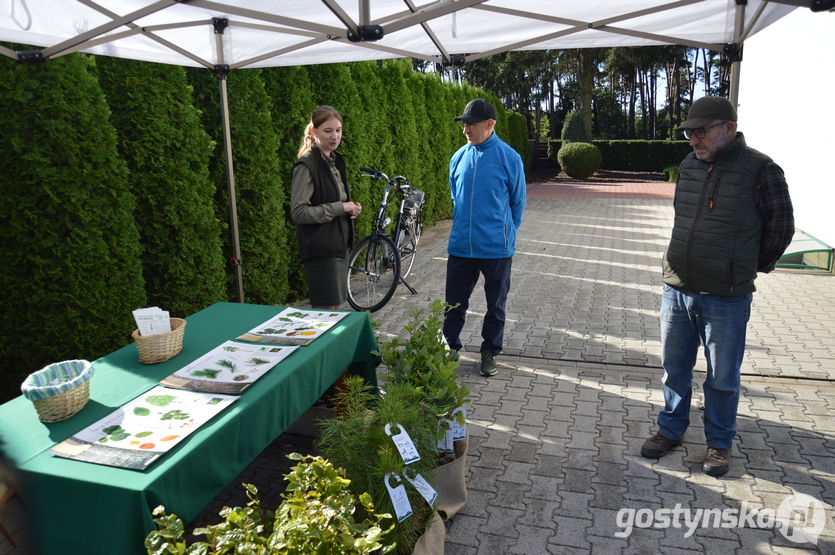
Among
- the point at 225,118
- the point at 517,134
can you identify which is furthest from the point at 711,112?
the point at 517,134

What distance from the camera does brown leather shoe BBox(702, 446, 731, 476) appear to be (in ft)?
10.5

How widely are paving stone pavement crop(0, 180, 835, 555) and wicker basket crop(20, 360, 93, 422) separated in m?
1.19

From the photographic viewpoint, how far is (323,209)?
163 inches

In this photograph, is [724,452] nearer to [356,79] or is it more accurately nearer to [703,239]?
[703,239]

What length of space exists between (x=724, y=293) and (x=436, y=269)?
19.0 feet

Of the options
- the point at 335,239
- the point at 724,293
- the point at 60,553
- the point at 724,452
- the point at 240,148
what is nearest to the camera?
the point at 60,553

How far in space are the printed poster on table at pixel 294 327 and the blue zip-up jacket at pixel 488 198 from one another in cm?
143

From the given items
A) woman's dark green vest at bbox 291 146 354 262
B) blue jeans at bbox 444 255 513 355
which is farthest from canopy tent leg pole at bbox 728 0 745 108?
woman's dark green vest at bbox 291 146 354 262

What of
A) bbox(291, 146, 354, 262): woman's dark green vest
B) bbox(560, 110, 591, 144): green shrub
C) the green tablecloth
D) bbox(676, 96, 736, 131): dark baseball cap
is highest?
bbox(560, 110, 591, 144): green shrub

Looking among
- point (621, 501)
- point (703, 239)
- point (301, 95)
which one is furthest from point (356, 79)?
point (621, 501)

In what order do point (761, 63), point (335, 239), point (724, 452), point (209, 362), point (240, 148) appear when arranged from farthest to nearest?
point (761, 63)
point (240, 148)
point (335, 239)
point (724, 452)
point (209, 362)

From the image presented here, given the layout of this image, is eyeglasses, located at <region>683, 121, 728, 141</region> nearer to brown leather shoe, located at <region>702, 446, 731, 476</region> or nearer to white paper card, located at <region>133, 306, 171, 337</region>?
brown leather shoe, located at <region>702, 446, 731, 476</region>

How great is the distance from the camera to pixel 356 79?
8.59m

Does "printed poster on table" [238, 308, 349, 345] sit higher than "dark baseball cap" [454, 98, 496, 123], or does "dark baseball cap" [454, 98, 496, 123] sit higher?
"dark baseball cap" [454, 98, 496, 123]
